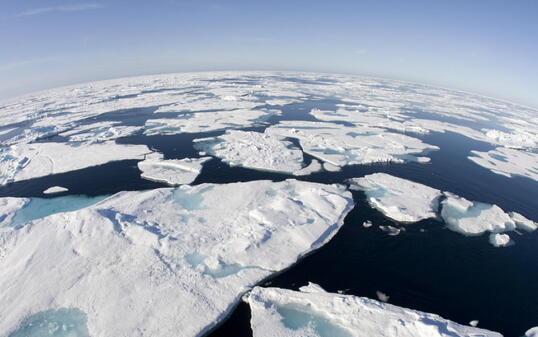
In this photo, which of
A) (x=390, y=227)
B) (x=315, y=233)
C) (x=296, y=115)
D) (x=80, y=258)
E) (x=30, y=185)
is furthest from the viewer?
(x=296, y=115)

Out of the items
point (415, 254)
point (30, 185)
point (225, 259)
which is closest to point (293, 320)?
point (225, 259)

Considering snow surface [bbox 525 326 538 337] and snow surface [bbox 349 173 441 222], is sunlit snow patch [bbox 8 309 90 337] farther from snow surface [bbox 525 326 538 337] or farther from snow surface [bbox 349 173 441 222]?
snow surface [bbox 349 173 441 222]

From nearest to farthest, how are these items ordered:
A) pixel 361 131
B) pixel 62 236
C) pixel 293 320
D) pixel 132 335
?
1. pixel 132 335
2. pixel 293 320
3. pixel 62 236
4. pixel 361 131

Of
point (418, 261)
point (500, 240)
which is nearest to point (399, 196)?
point (500, 240)

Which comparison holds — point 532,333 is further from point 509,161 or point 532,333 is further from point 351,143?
point 509,161

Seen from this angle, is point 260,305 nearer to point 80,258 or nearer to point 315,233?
point 315,233

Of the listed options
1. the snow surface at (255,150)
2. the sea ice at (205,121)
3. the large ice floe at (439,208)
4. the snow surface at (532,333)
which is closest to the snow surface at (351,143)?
the snow surface at (255,150)

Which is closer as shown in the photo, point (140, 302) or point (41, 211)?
point (140, 302)

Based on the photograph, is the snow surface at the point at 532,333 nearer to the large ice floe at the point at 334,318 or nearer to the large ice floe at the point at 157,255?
the large ice floe at the point at 334,318
